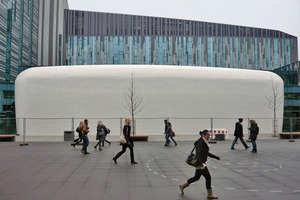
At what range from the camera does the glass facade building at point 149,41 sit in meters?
93.0

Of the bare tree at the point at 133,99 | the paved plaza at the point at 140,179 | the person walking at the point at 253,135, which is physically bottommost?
the paved plaza at the point at 140,179

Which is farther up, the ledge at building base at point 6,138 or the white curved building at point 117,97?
the white curved building at point 117,97

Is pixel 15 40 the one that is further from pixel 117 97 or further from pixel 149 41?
pixel 149 41

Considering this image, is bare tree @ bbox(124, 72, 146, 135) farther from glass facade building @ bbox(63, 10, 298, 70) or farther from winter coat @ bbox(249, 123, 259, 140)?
glass facade building @ bbox(63, 10, 298, 70)

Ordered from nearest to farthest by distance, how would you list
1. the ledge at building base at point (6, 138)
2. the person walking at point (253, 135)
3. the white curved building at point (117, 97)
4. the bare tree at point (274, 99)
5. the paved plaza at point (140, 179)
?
the paved plaza at point (140, 179)
the person walking at point (253, 135)
the ledge at building base at point (6, 138)
the white curved building at point (117, 97)
the bare tree at point (274, 99)

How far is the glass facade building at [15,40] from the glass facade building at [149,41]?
1906 centimetres

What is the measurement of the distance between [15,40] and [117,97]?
39566 mm

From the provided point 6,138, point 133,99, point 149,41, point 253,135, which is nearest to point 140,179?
point 253,135

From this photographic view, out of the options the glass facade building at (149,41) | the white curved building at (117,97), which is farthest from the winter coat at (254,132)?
the glass facade building at (149,41)

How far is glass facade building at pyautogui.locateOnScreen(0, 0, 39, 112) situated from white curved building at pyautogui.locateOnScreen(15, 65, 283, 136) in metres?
22.9

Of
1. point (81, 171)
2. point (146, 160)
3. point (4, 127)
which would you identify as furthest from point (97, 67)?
point (81, 171)

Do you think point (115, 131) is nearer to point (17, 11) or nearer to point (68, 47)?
point (17, 11)

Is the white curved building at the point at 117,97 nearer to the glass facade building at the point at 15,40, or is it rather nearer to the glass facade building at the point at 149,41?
the glass facade building at the point at 15,40

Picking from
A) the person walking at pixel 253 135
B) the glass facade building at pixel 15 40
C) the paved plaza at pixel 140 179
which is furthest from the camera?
the glass facade building at pixel 15 40
